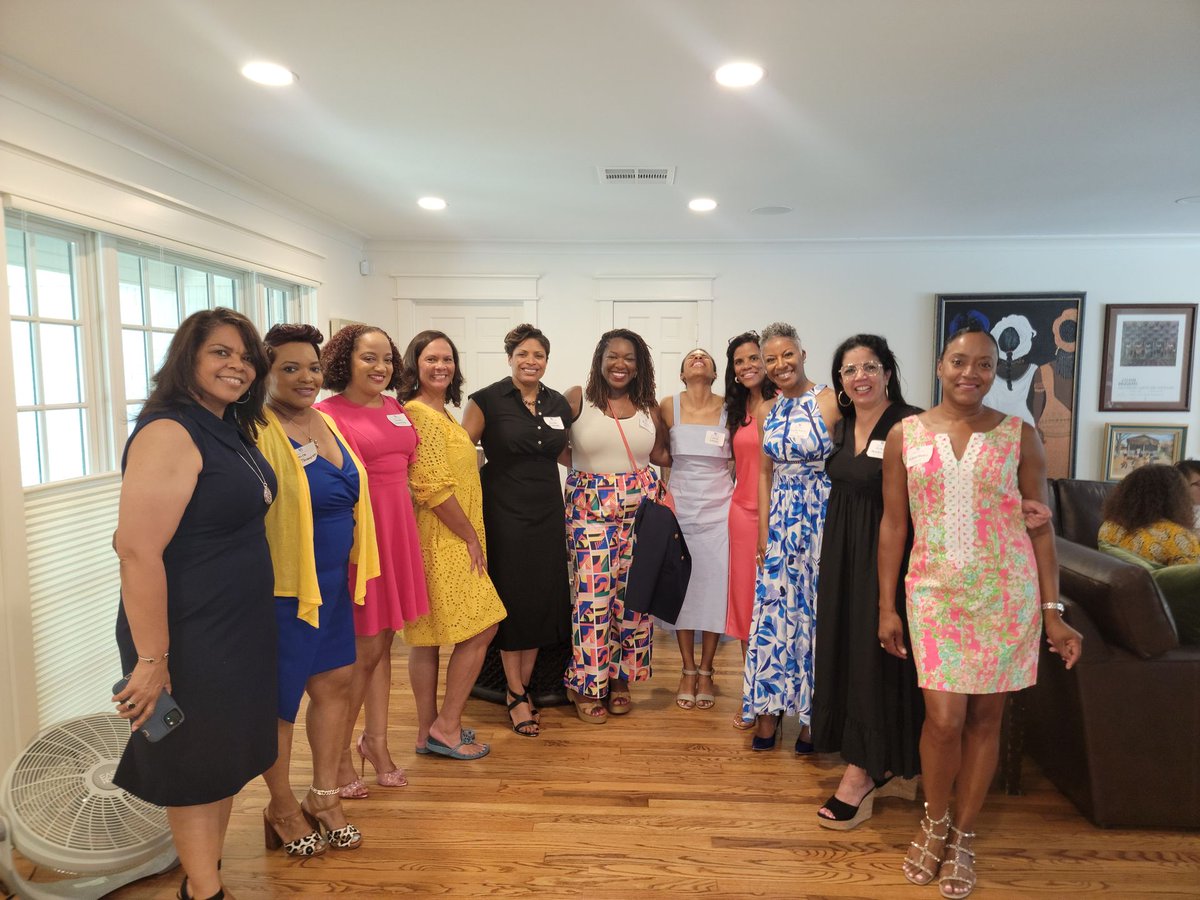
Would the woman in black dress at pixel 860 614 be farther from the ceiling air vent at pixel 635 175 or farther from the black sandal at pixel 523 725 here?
the ceiling air vent at pixel 635 175

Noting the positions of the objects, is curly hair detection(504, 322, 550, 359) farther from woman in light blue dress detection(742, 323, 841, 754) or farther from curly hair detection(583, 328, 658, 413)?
woman in light blue dress detection(742, 323, 841, 754)

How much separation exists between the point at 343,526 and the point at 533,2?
157 centimetres

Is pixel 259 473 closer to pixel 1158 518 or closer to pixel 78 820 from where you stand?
pixel 78 820

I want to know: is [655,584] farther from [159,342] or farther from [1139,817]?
[159,342]

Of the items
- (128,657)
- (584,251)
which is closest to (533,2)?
(128,657)

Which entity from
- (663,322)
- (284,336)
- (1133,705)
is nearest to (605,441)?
(284,336)

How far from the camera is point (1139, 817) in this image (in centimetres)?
213

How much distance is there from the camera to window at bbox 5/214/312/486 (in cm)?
256

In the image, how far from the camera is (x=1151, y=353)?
201 inches

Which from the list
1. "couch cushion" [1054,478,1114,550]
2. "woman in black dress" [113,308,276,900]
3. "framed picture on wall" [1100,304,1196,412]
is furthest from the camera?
"framed picture on wall" [1100,304,1196,412]

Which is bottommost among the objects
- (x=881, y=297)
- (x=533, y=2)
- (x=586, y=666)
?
(x=586, y=666)

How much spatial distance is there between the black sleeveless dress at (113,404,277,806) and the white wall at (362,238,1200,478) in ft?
13.2

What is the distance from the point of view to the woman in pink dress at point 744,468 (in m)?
2.82

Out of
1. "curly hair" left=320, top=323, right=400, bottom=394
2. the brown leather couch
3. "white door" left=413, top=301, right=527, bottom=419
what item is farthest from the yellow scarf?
"white door" left=413, top=301, right=527, bottom=419
